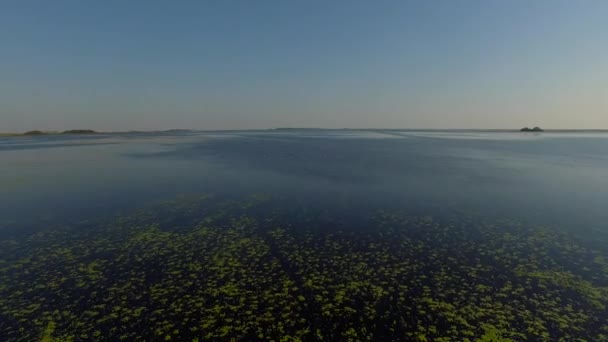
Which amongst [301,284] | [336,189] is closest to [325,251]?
[301,284]

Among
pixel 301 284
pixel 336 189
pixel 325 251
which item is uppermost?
pixel 336 189

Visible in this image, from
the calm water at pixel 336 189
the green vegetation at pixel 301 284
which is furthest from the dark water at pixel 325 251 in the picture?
the calm water at pixel 336 189

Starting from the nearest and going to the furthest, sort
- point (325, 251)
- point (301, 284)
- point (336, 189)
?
point (301, 284) < point (325, 251) < point (336, 189)

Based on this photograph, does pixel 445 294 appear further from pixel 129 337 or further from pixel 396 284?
pixel 129 337

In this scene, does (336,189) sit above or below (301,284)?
above

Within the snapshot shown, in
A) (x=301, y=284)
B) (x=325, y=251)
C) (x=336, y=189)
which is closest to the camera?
(x=301, y=284)

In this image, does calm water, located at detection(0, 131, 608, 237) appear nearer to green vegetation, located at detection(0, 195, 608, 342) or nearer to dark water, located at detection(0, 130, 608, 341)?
dark water, located at detection(0, 130, 608, 341)

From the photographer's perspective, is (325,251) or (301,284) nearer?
(301,284)

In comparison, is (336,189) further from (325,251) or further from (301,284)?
(301,284)
